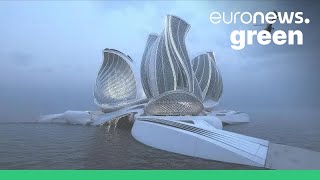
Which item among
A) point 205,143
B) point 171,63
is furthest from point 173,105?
point 205,143

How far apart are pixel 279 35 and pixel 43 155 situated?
968cm

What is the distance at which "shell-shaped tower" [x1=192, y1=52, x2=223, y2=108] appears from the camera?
37716mm

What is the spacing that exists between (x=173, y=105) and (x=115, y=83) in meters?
13.8

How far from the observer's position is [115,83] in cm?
3731

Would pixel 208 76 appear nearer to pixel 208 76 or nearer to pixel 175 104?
pixel 208 76

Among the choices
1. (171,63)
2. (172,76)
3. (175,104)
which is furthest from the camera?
(171,63)

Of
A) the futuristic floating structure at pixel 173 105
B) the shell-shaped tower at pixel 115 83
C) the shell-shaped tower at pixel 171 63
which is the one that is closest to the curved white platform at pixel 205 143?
the futuristic floating structure at pixel 173 105

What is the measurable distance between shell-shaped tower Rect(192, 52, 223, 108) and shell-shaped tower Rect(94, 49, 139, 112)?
6824mm

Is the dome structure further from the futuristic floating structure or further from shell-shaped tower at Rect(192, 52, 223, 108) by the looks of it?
shell-shaped tower at Rect(192, 52, 223, 108)

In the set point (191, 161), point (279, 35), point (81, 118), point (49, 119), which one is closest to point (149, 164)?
point (191, 161)

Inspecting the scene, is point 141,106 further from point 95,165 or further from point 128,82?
point 95,165

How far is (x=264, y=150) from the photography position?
13.3 m

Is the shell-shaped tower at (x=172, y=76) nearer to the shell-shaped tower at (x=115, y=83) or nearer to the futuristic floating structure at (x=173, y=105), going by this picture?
the futuristic floating structure at (x=173, y=105)

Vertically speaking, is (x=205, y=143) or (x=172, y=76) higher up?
(x=172, y=76)
